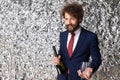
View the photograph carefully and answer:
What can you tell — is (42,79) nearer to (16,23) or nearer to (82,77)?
(16,23)

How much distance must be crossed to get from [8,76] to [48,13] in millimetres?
1327

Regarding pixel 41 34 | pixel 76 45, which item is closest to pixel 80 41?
pixel 76 45

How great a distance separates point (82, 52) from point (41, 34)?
120 inches

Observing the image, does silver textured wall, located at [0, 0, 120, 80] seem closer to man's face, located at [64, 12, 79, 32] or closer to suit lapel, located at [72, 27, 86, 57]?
suit lapel, located at [72, 27, 86, 57]

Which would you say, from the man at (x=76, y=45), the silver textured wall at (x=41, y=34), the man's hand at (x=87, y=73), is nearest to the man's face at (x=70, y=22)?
the man at (x=76, y=45)

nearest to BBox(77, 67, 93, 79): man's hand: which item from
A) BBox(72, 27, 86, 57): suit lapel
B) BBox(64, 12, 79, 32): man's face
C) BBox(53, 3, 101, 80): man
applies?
BBox(53, 3, 101, 80): man

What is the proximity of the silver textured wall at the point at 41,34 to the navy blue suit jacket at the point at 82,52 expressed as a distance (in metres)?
2.48

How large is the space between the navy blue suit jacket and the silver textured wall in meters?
2.48

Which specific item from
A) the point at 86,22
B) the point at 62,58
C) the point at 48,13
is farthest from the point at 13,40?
the point at 62,58

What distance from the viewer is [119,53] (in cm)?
590

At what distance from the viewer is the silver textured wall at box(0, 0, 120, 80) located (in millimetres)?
5945

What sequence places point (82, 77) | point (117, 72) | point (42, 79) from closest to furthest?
point (82, 77), point (117, 72), point (42, 79)

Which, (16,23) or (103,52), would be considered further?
(16,23)

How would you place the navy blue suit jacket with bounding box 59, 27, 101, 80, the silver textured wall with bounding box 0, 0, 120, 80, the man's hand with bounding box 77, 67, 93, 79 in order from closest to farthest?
the man's hand with bounding box 77, 67, 93, 79 < the navy blue suit jacket with bounding box 59, 27, 101, 80 < the silver textured wall with bounding box 0, 0, 120, 80
